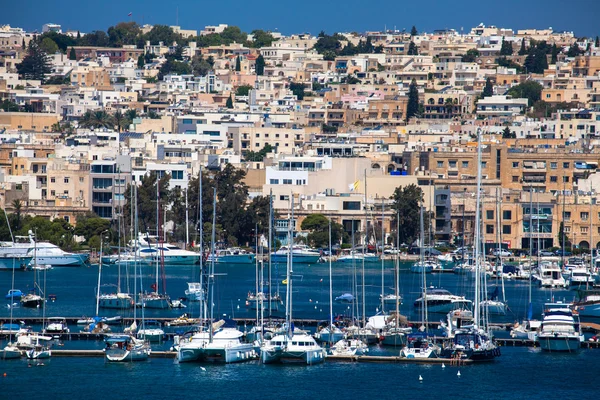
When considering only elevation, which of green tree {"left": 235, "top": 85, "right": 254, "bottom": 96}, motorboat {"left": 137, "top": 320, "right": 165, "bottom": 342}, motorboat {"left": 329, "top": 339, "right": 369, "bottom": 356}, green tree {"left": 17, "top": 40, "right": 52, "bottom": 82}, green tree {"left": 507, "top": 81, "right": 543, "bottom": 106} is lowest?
motorboat {"left": 329, "top": 339, "right": 369, "bottom": 356}

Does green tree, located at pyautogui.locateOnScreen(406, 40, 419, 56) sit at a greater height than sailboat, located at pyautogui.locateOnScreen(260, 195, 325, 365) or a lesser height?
greater

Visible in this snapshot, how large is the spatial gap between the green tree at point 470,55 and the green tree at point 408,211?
7380cm

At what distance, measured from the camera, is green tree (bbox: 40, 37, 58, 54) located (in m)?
167

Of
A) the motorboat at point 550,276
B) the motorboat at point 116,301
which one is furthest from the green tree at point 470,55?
the motorboat at point 116,301

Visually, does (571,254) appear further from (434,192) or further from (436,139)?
(436,139)

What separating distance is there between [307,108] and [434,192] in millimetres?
46536

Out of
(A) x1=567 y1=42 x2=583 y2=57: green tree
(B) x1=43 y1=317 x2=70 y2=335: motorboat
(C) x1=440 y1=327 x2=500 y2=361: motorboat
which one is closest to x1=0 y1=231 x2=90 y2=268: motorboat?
(B) x1=43 y1=317 x2=70 y2=335: motorboat

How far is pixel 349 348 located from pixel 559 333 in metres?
6.13

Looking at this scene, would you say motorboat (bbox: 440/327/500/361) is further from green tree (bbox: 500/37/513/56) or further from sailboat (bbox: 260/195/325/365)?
green tree (bbox: 500/37/513/56)

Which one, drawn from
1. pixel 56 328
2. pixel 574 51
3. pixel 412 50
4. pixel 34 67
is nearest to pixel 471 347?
pixel 56 328

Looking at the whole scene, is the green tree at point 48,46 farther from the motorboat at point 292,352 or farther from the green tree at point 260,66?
the motorboat at point 292,352

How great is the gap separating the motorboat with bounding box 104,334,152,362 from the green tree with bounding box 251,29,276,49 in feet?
437

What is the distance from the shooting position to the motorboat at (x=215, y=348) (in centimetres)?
4722

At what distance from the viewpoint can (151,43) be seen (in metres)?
182
